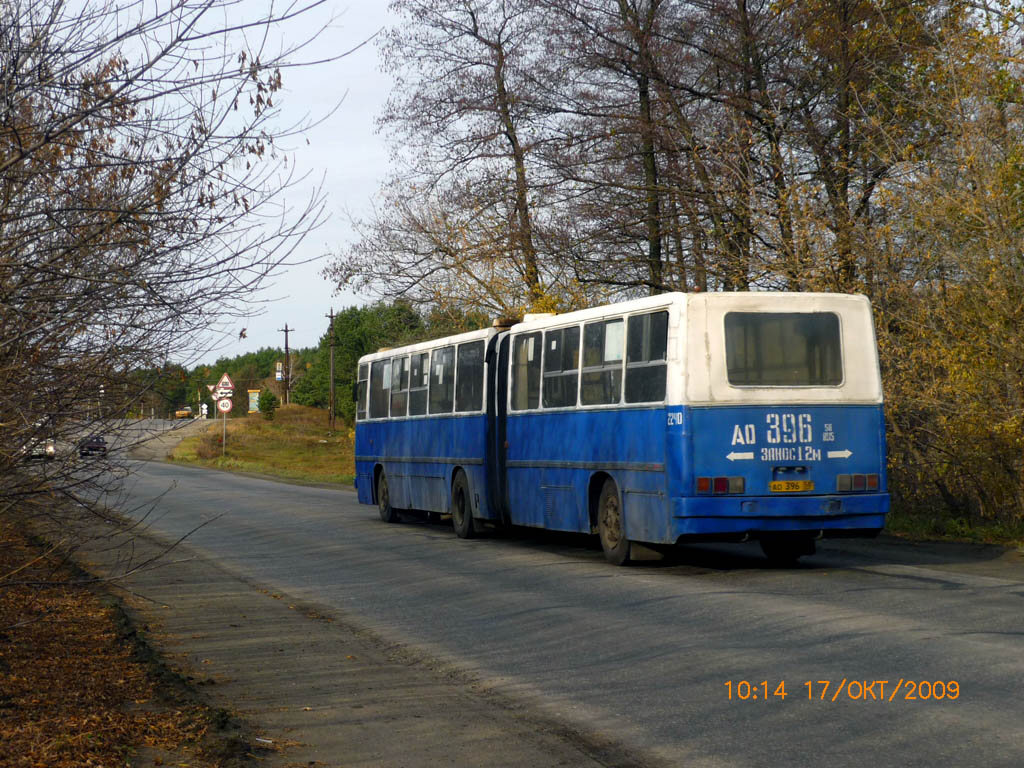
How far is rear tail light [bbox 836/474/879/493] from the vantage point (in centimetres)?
1451

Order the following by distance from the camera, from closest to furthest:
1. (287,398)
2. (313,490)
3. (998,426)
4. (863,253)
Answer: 1. (998,426)
2. (863,253)
3. (313,490)
4. (287,398)

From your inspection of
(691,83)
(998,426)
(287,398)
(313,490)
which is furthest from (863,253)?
(287,398)

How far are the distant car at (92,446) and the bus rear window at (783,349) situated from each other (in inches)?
304

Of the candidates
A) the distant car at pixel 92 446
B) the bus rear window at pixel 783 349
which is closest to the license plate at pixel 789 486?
the bus rear window at pixel 783 349

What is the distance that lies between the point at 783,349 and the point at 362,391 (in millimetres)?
12853

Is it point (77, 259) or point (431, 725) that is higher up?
point (77, 259)

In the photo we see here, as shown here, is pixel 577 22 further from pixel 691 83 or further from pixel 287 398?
pixel 287 398

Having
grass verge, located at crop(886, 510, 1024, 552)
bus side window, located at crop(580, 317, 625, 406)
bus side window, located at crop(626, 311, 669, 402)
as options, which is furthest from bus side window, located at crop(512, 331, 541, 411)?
grass verge, located at crop(886, 510, 1024, 552)

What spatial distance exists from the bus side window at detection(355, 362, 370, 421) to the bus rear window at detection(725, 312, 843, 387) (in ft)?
40.7

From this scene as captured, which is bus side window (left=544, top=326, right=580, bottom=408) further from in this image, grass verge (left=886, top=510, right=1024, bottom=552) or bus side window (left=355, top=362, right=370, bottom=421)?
bus side window (left=355, top=362, right=370, bottom=421)

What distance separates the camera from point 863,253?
19469mm

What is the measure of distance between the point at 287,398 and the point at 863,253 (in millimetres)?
107532

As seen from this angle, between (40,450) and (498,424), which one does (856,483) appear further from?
(40,450)

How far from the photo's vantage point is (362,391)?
2622cm
